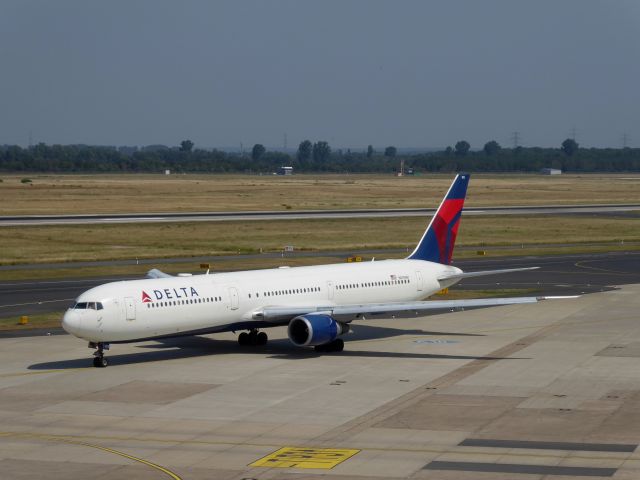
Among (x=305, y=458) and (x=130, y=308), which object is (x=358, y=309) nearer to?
(x=130, y=308)

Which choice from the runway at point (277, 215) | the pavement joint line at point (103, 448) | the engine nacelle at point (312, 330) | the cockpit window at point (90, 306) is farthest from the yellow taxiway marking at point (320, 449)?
the runway at point (277, 215)

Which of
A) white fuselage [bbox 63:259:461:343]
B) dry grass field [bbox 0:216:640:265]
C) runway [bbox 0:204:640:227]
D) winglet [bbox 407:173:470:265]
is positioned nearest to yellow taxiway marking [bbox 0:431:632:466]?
white fuselage [bbox 63:259:461:343]

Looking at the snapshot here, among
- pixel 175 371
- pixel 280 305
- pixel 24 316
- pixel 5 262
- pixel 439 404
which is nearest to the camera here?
pixel 439 404

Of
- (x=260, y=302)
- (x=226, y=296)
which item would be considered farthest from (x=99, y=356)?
(x=260, y=302)

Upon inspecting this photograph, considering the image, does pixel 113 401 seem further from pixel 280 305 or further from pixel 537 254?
pixel 537 254

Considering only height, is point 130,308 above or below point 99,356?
above

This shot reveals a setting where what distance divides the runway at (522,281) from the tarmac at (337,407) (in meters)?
13.4

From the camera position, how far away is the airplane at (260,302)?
1906 inches

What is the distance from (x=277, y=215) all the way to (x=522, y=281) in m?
65.2

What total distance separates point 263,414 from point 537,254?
6550 cm

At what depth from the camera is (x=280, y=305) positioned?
177 feet

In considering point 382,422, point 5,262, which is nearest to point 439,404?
point 382,422

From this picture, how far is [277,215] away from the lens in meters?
144

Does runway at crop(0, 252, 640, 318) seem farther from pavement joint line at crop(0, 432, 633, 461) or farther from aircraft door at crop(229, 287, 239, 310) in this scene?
pavement joint line at crop(0, 432, 633, 461)
